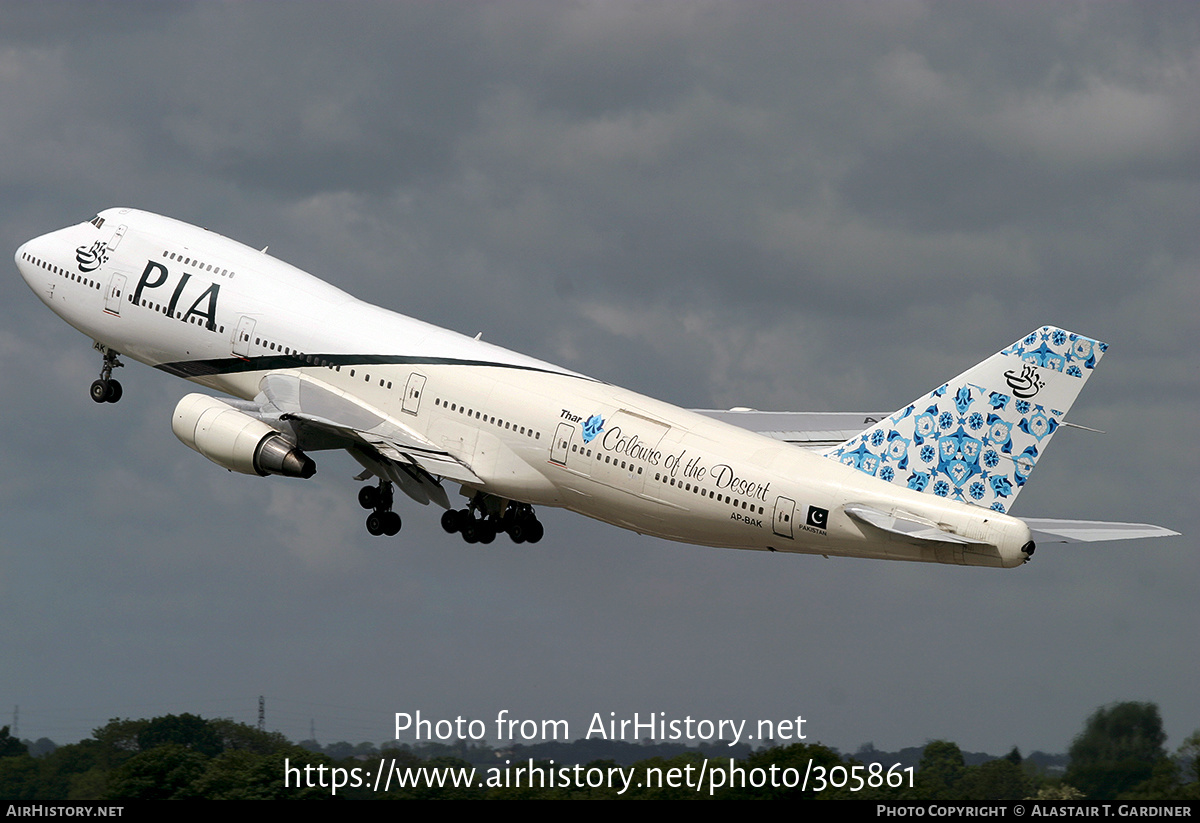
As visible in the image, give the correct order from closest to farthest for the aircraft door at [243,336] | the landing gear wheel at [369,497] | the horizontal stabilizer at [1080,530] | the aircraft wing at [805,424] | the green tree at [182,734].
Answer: the horizontal stabilizer at [1080,530]
the aircraft door at [243,336]
the landing gear wheel at [369,497]
the aircraft wing at [805,424]
the green tree at [182,734]

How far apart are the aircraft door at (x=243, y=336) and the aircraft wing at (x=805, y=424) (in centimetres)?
1333

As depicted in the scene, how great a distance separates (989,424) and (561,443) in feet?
35.2

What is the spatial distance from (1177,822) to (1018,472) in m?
9.67

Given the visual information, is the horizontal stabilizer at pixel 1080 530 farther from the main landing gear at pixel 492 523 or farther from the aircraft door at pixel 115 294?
the aircraft door at pixel 115 294

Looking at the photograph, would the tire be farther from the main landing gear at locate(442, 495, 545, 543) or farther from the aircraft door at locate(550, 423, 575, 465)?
the aircraft door at locate(550, 423, 575, 465)

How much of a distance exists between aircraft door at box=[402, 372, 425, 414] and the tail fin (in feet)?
41.2

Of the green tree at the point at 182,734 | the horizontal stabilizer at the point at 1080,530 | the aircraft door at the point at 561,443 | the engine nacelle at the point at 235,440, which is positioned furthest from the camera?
the green tree at the point at 182,734

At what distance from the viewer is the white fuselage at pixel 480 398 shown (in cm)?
3647

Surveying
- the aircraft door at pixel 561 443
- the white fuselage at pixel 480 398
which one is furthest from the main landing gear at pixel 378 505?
the aircraft door at pixel 561 443

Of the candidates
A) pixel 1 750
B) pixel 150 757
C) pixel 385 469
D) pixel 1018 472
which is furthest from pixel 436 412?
pixel 1 750

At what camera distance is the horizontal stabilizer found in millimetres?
33188

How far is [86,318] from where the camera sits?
159ft

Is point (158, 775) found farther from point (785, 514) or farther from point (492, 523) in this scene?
→ point (785, 514)

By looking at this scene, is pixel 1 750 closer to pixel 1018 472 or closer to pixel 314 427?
pixel 314 427
